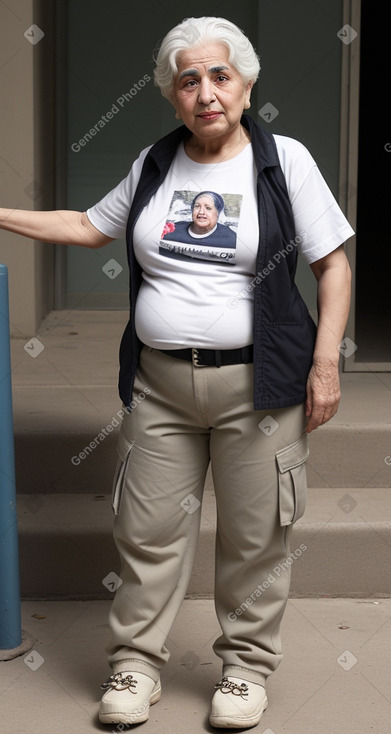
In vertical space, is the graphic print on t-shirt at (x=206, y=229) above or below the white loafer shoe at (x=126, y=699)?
above

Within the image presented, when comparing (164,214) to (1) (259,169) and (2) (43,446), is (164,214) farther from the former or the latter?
(2) (43,446)

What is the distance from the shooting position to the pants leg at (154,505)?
3100mm

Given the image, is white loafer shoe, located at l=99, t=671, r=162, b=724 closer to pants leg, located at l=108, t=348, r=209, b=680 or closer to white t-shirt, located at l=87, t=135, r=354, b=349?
pants leg, located at l=108, t=348, r=209, b=680

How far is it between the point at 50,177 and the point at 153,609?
3995mm

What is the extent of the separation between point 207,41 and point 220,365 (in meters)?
0.83

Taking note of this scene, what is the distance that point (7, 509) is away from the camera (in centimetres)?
357

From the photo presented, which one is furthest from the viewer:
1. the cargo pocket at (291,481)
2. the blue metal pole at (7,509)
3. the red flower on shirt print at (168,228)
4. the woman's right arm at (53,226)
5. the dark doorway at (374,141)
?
the dark doorway at (374,141)

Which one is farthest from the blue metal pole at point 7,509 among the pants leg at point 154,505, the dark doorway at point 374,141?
the dark doorway at point 374,141

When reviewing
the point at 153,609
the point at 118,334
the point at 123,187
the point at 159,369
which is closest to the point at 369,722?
the point at 153,609

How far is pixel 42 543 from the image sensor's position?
4.04m

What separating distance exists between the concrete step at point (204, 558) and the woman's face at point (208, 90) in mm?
1673

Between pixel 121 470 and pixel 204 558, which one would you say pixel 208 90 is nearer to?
pixel 121 470

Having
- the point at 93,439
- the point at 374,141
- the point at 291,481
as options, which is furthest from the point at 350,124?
the point at 374,141

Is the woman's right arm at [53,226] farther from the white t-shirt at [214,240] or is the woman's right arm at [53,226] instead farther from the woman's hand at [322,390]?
the woman's hand at [322,390]
